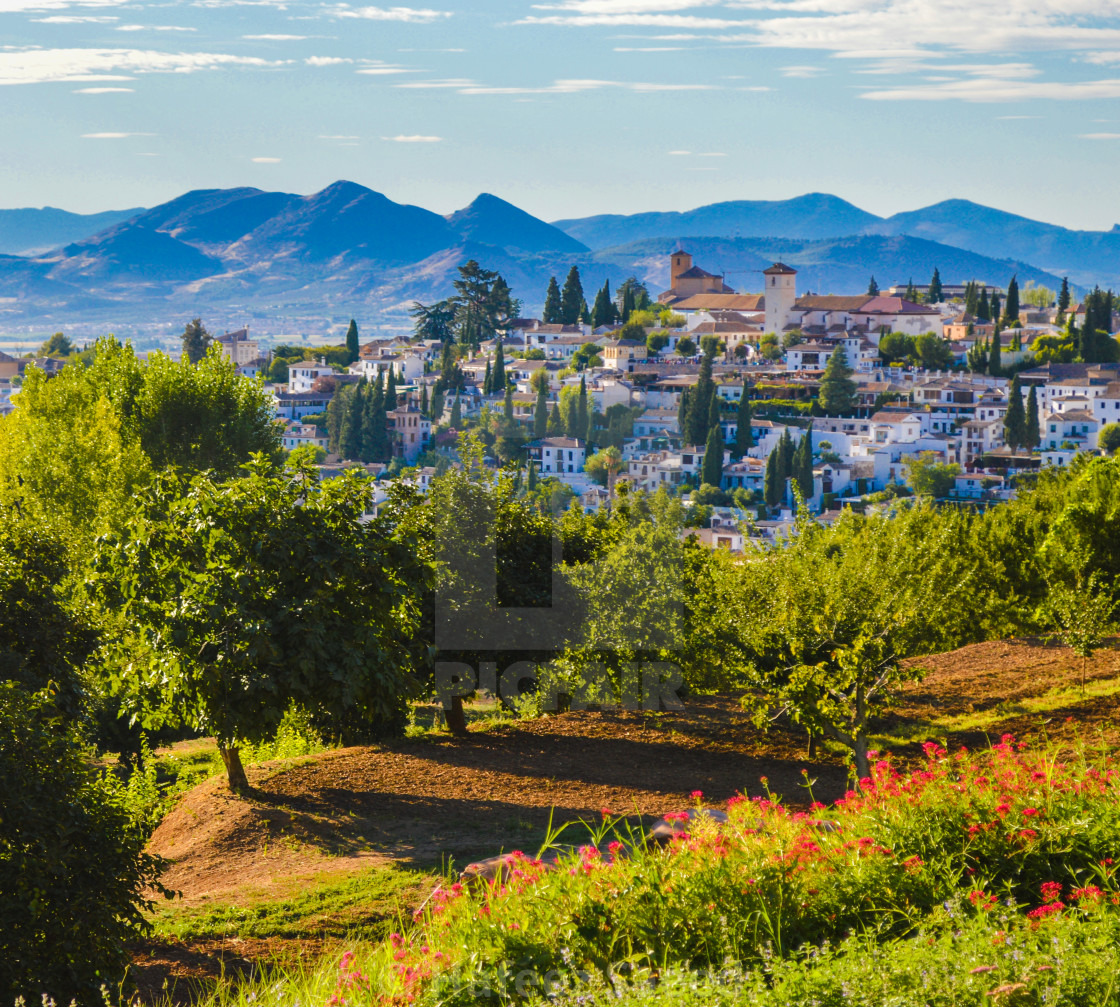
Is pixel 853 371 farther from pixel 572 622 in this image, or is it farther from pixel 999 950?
pixel 999 950

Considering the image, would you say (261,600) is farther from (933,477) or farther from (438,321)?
(438,321)

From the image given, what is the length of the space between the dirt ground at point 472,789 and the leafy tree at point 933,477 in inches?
2964

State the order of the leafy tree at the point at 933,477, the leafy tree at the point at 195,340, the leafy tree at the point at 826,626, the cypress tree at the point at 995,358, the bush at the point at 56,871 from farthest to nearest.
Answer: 1. the cypress tree at the point at 995,358
2. the leafy tree at the point at 195,340
3. the leafy tree at the point at 933,477
4. the leafy tree at the point at 826,626
5. the bush at the point at 56,871

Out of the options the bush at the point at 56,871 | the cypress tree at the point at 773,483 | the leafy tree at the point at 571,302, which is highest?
the leafy tree at the point at 571,302

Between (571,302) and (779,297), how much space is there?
25622 mm

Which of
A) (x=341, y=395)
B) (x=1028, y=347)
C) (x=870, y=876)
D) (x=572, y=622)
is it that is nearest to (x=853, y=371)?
(x=1028, y=347)

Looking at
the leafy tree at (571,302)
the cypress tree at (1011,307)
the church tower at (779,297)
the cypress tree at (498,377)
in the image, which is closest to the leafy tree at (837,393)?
the cypress tree at (1011,307)

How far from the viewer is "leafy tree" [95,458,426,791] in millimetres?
8500

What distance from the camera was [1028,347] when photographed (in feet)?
388

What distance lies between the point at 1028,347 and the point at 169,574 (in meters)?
122

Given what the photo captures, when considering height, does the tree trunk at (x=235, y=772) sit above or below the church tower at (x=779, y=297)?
below

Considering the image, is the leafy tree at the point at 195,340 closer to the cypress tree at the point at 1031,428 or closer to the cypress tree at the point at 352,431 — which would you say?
the cypress tree at the point at 352,431

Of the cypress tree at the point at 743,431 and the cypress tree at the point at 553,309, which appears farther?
the cypress tree at the point at 553,309

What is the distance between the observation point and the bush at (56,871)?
480 cm
